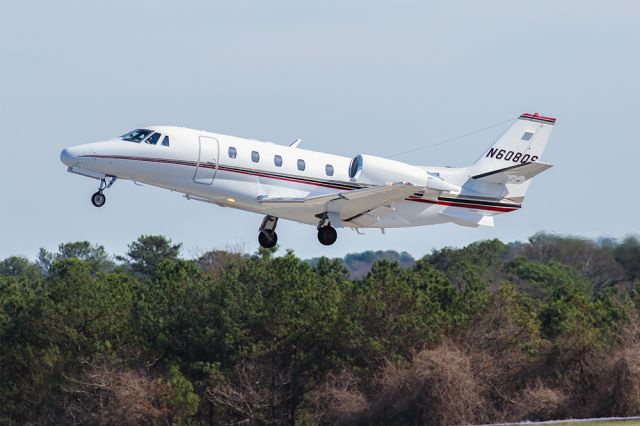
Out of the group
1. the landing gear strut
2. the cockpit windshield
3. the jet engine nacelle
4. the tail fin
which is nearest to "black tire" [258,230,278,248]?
the landing gear strut

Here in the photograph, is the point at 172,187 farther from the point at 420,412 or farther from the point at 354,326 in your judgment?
the point at 354,326

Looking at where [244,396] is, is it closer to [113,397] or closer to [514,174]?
[113,397]

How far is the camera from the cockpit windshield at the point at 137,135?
37.3 meters

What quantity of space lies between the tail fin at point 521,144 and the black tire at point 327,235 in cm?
571

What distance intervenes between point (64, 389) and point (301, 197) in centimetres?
2193

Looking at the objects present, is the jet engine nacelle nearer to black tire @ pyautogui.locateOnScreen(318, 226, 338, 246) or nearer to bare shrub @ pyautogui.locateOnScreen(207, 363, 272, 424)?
black tire @ pyautogui.locateOnScreen(318, 226, 338, 246)

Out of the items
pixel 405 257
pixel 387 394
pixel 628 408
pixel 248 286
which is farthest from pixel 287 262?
pixel 405 257

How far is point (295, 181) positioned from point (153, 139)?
398cm

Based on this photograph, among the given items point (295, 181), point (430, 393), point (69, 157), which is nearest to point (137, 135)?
point (69, 157)

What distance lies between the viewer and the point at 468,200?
1588 inches

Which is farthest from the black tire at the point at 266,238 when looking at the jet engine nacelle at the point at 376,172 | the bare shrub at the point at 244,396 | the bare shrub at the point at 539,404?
the bare shrub at the point at 244,396

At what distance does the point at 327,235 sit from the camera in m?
39.2

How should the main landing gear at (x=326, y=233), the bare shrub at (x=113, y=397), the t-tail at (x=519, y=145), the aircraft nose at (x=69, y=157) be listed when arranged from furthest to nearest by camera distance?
the bare shrub at (x=113, y=397), the t-tail at (x=519, y=145), the main landing gear at (x=326, y=233), the aircraft nose at (x=69, y=157)

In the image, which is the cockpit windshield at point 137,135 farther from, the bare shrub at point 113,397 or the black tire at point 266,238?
the bare shrub at point 113,397
